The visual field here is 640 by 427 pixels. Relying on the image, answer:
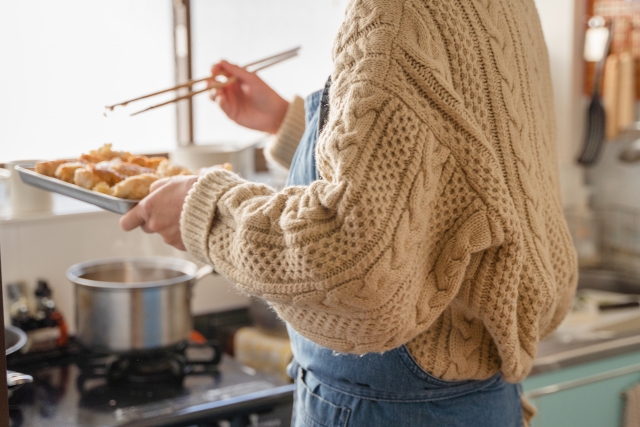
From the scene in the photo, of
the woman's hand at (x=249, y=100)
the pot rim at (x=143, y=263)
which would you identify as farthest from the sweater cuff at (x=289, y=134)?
the pot rim at (x=143, y=263)

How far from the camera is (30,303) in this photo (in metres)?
1.66

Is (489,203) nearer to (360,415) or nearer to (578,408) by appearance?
(360,415)

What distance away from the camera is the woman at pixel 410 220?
70 centimetres

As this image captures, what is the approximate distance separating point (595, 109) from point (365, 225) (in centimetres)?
189

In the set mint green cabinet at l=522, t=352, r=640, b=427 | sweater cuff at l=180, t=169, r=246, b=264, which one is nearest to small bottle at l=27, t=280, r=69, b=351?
sweater cuff at l=180, t=169, r=246, b=264

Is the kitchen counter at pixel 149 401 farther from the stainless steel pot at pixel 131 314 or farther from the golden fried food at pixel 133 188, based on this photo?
the golden fried food at pixel 133 188

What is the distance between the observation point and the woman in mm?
697

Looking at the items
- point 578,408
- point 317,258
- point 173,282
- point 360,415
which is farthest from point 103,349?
point 578,408

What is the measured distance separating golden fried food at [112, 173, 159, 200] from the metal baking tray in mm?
15

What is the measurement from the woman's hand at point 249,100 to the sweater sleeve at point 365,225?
0.51 m

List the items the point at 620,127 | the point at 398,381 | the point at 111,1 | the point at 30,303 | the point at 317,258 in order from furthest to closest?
the point at 620,127, the point at 111,1, the point at 30,303, the point at 398,381, the point at 317,258

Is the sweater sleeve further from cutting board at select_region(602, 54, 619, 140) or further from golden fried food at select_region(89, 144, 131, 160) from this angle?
cutting board at select_region(602, 54, 619, 140)

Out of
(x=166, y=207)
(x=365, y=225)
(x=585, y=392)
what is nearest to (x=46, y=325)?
(x=166, y=207)

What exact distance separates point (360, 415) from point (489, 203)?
341 millimetres
